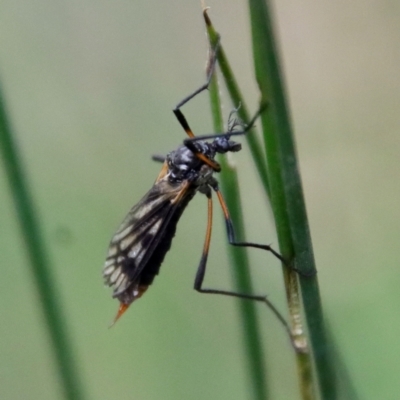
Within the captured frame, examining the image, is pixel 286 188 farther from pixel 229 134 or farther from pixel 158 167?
pixel 158 167

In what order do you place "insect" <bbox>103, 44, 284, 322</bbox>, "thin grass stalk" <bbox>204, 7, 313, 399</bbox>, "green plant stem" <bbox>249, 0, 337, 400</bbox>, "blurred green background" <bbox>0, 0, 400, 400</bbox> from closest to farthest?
"green plant stem" <bbox>249, 0, 337, 400</bbox> → "thin grass stalk" <bbox>204, 7, 313, 399</bbox> → "insect" <bbox>103, 44, 284, 322</bbox> → "blurred green background" <bbox>0, 0, 400, 400</bbox>

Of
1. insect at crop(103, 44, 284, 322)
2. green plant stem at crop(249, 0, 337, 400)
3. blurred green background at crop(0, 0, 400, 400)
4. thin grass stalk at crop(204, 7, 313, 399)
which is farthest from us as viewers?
blurred green background at crop(0, 0, 400, 400)

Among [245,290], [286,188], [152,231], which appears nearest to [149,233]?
[152,231]

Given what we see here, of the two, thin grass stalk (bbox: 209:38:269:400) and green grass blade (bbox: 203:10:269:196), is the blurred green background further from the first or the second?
green grass blade (bbox: 203:10:269:196)

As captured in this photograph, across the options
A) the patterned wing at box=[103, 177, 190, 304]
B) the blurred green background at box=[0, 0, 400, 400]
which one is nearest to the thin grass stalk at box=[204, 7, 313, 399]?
the patterned wing at box=[103, 177, 190, 304]

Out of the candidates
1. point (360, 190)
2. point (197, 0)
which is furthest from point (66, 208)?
point (360, 190)

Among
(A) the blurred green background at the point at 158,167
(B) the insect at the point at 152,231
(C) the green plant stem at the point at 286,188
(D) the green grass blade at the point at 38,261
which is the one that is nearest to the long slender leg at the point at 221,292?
(B) the insect at the point at 152,231

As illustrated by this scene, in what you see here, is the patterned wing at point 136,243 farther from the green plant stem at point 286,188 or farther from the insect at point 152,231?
the green plant stem at point 286,188
